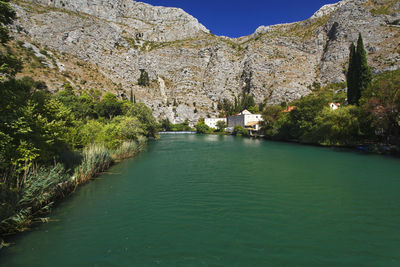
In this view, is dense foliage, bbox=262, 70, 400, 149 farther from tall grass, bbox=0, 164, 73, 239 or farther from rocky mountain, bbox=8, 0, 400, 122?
rocky mountain, bbox=8, 0, 400, 122

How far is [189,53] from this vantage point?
430 ft

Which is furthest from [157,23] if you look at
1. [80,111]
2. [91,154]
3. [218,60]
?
[91,154]

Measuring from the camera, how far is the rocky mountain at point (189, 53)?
88.1m

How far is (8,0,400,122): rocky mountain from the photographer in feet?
289

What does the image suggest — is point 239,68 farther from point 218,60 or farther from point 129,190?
point 129,190

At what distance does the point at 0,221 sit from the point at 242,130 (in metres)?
76.0

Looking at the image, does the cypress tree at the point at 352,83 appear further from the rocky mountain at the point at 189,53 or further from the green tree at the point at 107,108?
the rocky mountain at the point at 189,53

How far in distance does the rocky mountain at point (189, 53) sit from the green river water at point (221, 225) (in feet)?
229

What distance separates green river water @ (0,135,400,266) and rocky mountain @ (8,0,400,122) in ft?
229

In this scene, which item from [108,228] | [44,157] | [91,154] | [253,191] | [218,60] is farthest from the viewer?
[218,60]

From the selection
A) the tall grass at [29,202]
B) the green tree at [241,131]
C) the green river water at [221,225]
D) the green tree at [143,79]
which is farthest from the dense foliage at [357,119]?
the green tree at [143,79]

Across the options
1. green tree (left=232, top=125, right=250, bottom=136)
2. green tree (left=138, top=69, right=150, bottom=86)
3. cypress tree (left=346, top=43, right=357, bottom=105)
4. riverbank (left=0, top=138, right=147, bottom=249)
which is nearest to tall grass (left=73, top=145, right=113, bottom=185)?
riverbank (left=0, top=138, right=147, bottom=249)

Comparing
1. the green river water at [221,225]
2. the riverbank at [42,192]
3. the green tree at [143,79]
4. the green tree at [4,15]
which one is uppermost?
the green tree at [143,79]

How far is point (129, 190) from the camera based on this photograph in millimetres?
13406
